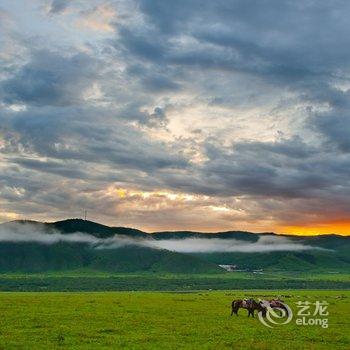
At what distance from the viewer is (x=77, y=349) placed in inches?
1432

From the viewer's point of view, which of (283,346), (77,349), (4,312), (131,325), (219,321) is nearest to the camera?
(77,349)

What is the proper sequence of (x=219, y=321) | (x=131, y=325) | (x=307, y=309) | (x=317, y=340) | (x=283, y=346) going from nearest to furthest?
(x=283, y=346), (x=317, y=340), (x=131, y=325), (x=219, y=321), (x=307, y=309)

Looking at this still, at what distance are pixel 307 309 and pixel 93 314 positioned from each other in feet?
108

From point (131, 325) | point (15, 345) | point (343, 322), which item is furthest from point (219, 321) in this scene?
point (15, 345)

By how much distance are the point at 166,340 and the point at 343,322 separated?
26.1 meters

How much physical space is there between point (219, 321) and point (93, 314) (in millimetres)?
16734

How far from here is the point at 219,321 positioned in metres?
56.3

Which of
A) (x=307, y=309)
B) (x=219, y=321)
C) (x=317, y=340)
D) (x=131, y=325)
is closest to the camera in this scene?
(x=317, y=340)

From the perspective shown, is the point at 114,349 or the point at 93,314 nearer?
the point at 114,349

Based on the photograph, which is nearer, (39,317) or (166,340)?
(166,340)

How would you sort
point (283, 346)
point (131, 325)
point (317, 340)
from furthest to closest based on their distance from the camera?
point (131, 325) → point (317, 340) → point (283, 346)

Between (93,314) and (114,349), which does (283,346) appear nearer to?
(114,349)

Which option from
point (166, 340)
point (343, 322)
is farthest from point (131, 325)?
point (343, 322)

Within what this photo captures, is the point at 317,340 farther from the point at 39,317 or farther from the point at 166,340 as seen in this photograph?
the point at 39,317
